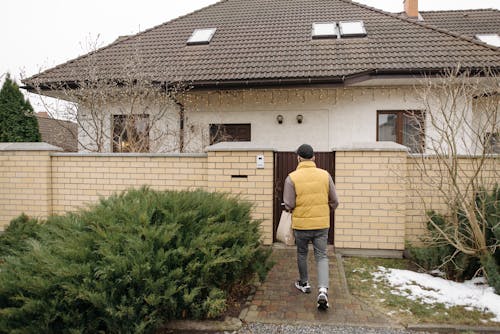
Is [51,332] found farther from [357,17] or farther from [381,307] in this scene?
[357,17]

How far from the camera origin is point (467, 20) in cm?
1186

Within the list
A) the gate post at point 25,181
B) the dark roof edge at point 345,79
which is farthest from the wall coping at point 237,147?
the gate post at point 25,181

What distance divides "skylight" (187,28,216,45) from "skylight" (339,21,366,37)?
3.89 metres

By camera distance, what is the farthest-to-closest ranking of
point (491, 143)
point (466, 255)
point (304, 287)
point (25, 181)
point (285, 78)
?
point (285, 78) < point (25, 181) < point (491, 143) < point (466, 255) < point (304, 287)

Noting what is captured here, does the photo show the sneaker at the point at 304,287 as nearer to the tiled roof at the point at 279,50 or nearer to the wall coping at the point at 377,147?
the wall coping at the point at 377,147

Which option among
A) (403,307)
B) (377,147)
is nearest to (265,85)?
(377,147)

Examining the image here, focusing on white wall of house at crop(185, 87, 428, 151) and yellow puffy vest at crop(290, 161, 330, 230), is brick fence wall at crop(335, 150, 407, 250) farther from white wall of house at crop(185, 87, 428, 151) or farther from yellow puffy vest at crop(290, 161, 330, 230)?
white wall of house at crop(185, 87, 428, 151)

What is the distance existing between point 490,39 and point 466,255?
860cm

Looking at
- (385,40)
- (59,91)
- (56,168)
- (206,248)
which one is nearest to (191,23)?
(59,91)

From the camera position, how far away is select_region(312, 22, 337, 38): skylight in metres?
9.54

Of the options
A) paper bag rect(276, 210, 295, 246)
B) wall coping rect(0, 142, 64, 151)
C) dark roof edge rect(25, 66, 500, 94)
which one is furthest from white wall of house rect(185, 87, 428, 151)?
paper bag rect(276, 210, 295, 246)

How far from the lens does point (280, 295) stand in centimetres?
402

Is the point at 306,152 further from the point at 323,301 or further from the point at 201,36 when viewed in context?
the point at 201,36

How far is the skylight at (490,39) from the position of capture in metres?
9.69
